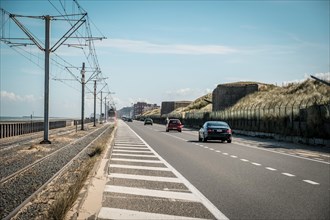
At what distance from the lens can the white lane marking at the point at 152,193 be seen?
9297mm

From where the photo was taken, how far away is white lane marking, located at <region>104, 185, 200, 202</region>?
9.30 m

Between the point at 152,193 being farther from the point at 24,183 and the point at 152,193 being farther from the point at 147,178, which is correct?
the point at 24,183

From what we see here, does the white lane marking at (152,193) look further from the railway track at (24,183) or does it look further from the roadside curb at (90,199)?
the railway track at (24,183)

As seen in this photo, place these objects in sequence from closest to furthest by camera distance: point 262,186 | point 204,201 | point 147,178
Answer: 1. point 204,201
2. point 262,186
3. point 147,178

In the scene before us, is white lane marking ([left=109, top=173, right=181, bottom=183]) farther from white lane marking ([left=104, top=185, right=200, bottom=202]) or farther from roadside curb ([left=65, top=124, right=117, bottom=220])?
white lane marking ([left=104, top=185, right=200, bottom=202])

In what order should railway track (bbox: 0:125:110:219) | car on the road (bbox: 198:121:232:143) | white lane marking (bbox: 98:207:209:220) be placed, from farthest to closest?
1. car on the road (bbox: 198:121:232:143)
2. railway track (bbox: 0:125:110:219)
3. white lane marking (bbox: 98:207:209:220)

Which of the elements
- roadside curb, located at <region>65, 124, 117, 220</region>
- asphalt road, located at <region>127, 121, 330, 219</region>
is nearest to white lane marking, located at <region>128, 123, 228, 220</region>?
asphalt road, located at <region>127, 121, 330, 219</region>

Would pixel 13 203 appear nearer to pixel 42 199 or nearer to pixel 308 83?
pixel 42 199

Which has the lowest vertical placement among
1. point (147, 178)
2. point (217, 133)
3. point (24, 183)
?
point (24, 183)

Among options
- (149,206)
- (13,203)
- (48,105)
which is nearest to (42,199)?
(13,203)

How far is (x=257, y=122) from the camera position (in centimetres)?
4600

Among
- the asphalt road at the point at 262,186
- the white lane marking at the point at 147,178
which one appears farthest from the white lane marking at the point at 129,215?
the white lane marking at the point at 147,178

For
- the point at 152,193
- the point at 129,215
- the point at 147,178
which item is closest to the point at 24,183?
the point at 147,178

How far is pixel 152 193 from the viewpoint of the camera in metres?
9.84
